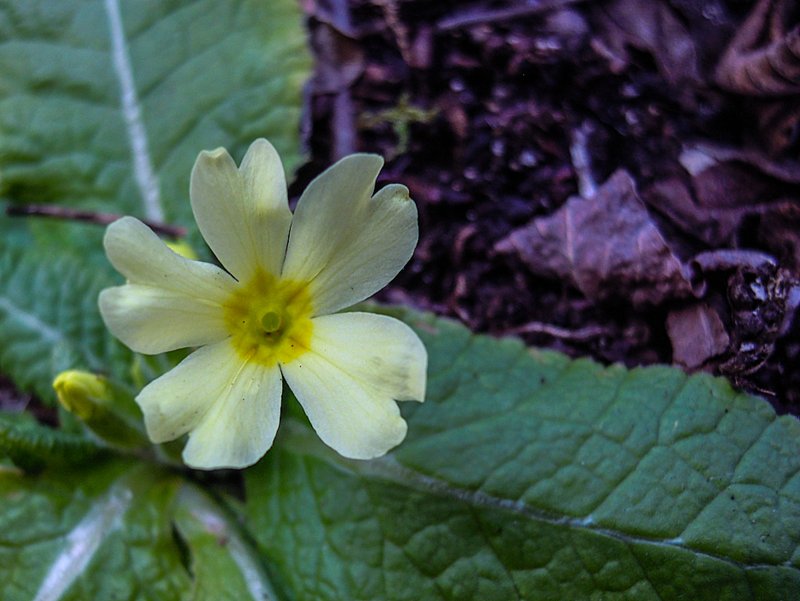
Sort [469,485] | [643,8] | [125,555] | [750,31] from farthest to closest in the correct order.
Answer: [643,8] < [750,31] < [125,555] < [469,485]

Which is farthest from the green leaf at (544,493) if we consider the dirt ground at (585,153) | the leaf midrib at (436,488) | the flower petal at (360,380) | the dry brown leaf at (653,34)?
the dry brown leaf at (653,34)

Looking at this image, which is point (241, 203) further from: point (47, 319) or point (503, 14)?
point (503, 14)

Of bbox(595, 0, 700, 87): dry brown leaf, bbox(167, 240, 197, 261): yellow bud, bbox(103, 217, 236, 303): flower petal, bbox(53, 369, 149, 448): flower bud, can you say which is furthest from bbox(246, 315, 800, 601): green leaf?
bbox(595, 0, 700, 87): dry brown leaf

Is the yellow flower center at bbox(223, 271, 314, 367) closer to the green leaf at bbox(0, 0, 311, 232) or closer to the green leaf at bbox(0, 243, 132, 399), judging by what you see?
the green leaf at bbox(0, 243, 132, 399)

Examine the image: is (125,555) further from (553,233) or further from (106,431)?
(553,233)

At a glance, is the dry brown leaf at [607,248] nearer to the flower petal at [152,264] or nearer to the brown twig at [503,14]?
the brown twig at [503,14]

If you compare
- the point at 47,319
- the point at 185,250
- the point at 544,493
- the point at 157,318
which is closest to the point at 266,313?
the point at 157,318

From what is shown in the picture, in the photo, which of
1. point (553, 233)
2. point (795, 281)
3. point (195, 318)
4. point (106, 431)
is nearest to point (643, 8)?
point (553, 233)
